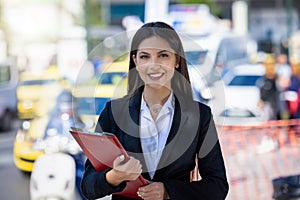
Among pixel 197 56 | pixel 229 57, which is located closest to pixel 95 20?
pixel 229 57

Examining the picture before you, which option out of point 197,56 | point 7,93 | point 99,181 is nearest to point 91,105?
point 99,181

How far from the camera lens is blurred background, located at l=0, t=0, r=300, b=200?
7.42ft

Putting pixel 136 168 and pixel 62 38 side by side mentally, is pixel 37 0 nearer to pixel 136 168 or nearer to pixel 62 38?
pixel 62 38

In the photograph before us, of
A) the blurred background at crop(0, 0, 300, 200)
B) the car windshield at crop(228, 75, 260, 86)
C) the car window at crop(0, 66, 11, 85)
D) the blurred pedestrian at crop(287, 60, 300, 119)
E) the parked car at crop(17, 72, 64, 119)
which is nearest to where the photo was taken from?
the blurred background at crop(0, 0, 300, 200)

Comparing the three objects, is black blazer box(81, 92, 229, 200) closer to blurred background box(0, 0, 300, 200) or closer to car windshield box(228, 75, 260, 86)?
blurred background box(0, 0, 300, 200)

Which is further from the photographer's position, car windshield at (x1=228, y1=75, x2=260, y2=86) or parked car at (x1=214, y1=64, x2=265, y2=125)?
car windshield at (x1=228, y1=75, x2=260, y2=86)

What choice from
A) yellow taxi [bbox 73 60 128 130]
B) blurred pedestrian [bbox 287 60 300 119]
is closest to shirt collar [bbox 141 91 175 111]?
yellow taxi [bbox 73 60 128 130]

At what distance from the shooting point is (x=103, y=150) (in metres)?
1.70

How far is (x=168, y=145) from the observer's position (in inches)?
70.4

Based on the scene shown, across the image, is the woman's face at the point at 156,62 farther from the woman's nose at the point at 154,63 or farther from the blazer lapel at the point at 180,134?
the blazer lapel at the point at 180,134

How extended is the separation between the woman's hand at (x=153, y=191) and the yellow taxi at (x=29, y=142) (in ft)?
13.5

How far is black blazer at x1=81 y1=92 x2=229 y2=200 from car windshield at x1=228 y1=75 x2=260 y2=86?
34.6 ft

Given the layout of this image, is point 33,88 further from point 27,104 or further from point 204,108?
point 204,108

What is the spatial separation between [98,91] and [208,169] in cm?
54
